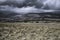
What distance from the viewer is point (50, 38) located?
11.9 feet

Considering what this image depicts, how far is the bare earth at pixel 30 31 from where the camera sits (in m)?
3.63

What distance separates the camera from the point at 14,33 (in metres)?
3.65

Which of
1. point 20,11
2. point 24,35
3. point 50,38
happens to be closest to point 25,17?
point 20,11

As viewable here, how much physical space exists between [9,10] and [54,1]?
1.04 m

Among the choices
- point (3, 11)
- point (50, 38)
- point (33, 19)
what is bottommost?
point (50, 38)

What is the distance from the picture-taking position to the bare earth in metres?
3.63

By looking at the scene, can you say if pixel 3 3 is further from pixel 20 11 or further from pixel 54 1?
pixel 54 1

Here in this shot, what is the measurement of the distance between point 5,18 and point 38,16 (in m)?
0.75

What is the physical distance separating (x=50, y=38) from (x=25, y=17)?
736mm

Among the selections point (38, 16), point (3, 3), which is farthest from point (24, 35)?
point (3, 3)

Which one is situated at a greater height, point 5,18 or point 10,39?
point 5,18

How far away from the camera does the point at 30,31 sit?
12.0ft

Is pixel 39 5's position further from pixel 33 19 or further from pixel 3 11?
pixel 3 11

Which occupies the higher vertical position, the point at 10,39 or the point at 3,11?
the point at 3,11
